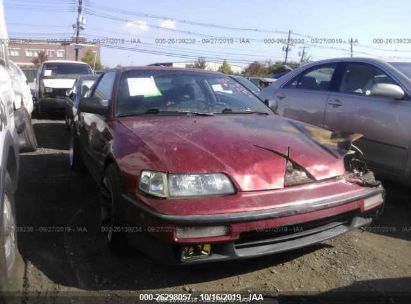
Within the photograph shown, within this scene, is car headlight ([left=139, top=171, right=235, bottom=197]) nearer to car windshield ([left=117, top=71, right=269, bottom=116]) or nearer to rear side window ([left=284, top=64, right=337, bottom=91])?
car windshield ([left=117, top=71, right=269, bottom=116])

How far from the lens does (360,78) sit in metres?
5.25

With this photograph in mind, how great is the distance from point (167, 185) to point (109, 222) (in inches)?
35.6

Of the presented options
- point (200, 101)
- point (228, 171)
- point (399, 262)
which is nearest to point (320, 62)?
point (200, 101)

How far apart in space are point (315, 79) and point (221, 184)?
3.46 metres

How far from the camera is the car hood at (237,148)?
2961mm

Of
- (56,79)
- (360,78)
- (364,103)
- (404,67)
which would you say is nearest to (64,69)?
(56,79)

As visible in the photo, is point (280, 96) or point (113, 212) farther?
point (280, 96)

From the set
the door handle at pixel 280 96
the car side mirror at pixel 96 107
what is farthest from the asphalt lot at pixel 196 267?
the door handle at pixel 280 96

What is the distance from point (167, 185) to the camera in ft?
9.41

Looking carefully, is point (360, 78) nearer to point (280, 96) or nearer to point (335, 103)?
point (335, 103)

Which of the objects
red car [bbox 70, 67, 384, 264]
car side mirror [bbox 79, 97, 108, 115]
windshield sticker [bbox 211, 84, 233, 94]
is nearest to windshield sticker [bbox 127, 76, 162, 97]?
red car [bbox 70, 67, 384, 264]

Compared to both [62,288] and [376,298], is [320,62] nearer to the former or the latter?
[376,298]

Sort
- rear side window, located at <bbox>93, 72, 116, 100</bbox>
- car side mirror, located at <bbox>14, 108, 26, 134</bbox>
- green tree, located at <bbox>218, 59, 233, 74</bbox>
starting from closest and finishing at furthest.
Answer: car side mirror, located at <bbox>14, 108, 26, 134</bbox> < rear side window, located at <bbox>93, 72, 116, 100</bbox> < green tree, located at <bbox>218, 59, 233, 74</bbox>

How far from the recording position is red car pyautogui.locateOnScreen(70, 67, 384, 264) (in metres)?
2.81
